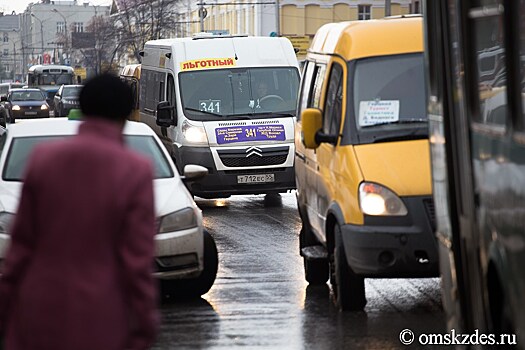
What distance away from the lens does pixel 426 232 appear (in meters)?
9.27

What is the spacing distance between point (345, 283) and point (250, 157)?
10178 mm

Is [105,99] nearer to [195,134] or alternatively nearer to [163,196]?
[163,196]

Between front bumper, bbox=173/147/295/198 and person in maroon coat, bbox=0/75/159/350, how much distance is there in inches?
610

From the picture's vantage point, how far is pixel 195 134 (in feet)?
66.2

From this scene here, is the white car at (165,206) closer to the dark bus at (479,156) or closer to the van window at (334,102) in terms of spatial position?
the van window at (334,102)

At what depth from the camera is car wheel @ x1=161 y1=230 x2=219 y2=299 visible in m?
11.0

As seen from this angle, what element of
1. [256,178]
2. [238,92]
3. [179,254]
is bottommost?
[256,178]

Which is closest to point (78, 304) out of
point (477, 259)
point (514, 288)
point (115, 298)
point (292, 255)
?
point (115, 298)

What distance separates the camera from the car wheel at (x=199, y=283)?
1102 cm

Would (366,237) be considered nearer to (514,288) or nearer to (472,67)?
(472,67)

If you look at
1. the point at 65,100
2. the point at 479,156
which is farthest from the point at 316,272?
the point at 65,100

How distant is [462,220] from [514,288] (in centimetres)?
115

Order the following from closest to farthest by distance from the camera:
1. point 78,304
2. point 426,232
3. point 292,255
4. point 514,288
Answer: point 78,304 → point 514,288 → point 426,232 → point 292,255

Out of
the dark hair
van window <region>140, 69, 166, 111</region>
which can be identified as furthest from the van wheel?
van window <region>140, 69, 166, 111</region>
